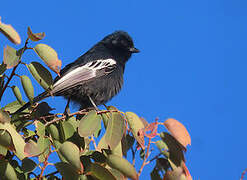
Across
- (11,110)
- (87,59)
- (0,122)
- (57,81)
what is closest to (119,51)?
(87,59)

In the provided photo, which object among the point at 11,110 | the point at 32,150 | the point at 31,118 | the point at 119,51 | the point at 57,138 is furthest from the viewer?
the point at 119,51

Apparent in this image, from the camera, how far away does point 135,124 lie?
2.69 meters

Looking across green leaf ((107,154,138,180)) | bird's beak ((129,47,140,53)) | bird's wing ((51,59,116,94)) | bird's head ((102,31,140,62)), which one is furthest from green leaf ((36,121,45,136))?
bird's beak ((129,47,140,53))

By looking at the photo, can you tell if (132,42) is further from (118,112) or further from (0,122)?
(0,122)

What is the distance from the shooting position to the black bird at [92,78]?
501 cm

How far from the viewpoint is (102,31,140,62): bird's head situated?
650 centimetres

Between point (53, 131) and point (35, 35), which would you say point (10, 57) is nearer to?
point (35, 35)

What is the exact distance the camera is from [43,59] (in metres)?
2.44

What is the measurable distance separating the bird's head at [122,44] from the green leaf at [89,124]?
377 centimetres

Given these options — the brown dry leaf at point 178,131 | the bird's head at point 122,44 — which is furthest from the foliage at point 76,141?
the bird's head at point 122,44

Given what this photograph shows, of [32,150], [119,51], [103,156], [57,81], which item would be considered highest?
[119,51]

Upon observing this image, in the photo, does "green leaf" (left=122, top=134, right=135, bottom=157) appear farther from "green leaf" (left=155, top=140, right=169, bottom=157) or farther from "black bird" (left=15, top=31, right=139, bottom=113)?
"black bird" (left=15, top=31, right=139, bottom=113)

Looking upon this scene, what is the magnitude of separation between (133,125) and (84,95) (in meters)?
2.74

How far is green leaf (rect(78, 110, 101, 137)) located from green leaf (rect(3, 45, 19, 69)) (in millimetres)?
635
